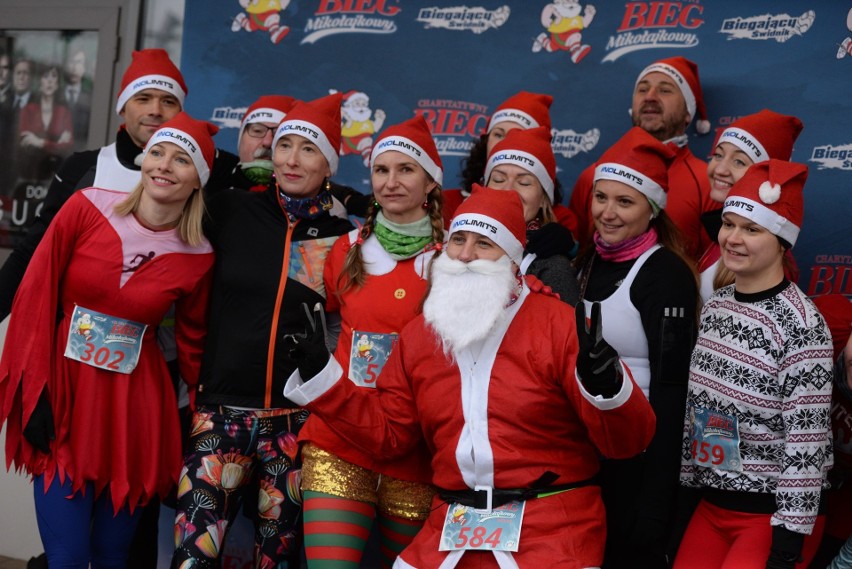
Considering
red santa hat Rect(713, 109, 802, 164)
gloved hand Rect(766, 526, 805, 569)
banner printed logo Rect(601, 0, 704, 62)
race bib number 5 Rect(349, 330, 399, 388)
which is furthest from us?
banner printed logo Rect(601, 0, 704, 62)

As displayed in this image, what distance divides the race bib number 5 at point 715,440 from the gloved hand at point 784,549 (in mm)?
278

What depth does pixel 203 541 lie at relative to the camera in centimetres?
374

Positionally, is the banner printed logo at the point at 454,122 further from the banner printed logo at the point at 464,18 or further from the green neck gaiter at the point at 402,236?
the green neck gaiter at the point at 402,236

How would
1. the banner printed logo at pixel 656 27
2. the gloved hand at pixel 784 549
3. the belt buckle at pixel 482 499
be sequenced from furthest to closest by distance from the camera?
the banner printed logo at pixel 656 27 < the belt buckle at pixel 482 499 < the gloved hand at pixel 784 549

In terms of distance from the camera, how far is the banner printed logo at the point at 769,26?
4852 millimetres

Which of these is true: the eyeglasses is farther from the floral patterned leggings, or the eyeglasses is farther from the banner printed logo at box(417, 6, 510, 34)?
the floral patterned leggings

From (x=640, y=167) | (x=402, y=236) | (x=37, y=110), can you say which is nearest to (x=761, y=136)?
(x=640, y=167)


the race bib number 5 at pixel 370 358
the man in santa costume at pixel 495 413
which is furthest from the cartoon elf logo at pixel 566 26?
the race bib number 5 at pixel 370 358

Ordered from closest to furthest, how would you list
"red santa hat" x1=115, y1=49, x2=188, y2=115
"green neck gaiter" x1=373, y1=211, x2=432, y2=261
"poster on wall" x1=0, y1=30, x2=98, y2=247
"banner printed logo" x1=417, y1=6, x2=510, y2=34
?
"green neck gaiter" x1=373, y1=211, x2=432, y2=261, "red santa hat" x1=115, y1=49, x2=188, y2=115, "banner printed logo" x1=417, y1=6, x2=510, y2=34, "poster on wall" x1=0, y1=30, x2=98, y2=247

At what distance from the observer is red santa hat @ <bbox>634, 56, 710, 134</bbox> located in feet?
15.8

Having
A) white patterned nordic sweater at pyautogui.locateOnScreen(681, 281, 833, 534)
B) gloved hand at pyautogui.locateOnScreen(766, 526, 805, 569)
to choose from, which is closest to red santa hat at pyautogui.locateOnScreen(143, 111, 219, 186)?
white patterned nordic sweater at pyautogui.locateOnScreen(681, 281, 833, 534)

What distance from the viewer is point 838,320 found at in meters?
3.76

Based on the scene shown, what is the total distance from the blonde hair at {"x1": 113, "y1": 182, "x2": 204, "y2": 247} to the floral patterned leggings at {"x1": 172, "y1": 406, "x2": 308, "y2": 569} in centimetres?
66

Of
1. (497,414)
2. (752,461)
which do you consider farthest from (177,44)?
(752,461)
